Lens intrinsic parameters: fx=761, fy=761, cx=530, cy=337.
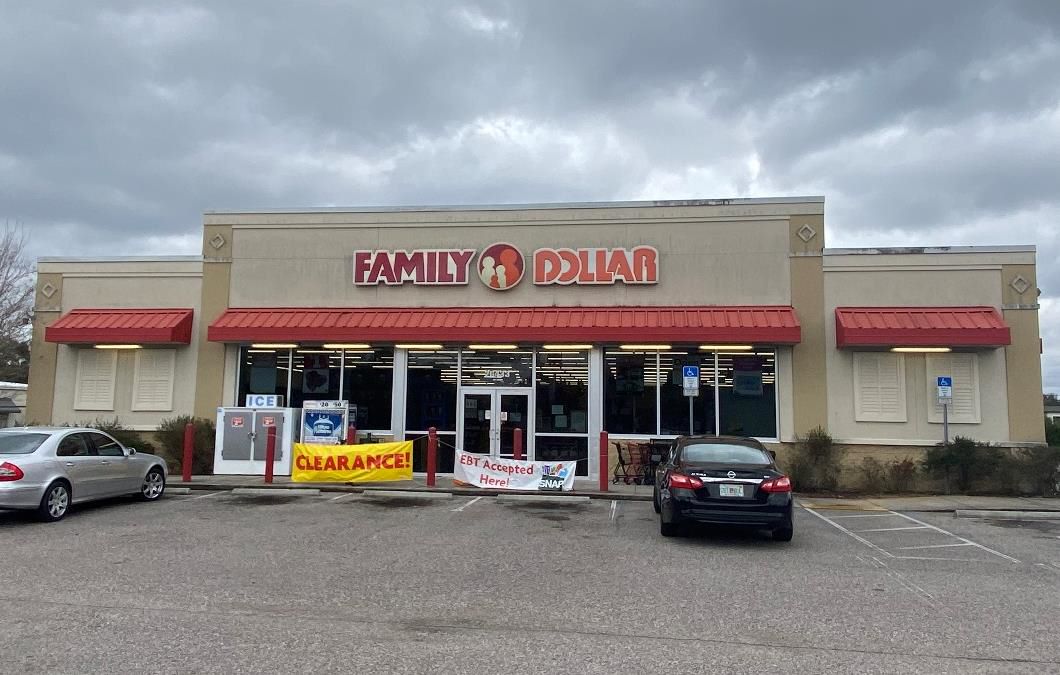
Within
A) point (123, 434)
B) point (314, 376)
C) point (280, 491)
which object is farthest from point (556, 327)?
point (123, 434)

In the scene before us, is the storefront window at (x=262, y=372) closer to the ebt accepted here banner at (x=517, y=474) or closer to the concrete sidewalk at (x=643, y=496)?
the concrete sidewalk at (x=643, y=496)

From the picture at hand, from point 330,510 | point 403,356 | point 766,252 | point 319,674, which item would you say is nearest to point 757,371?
point 766,252

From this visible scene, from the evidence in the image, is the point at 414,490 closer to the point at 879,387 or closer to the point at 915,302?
the point at 879,387

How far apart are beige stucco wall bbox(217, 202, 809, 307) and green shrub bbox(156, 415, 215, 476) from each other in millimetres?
3260

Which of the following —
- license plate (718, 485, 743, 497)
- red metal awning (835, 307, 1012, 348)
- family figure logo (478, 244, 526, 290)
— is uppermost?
family figure logo (478, 244, 526, 290)

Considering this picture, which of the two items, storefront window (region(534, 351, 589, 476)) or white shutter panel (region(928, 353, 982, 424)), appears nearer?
white shutter panel (region(928, 353, 982, 424))

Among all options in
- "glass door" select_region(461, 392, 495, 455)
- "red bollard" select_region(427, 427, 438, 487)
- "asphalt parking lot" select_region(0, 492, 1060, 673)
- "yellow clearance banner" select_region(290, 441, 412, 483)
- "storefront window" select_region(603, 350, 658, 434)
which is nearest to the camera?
"asphalt parking lot" select_region(0, 492, 1060, 673)

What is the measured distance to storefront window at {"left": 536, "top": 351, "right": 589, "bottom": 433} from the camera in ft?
59.2

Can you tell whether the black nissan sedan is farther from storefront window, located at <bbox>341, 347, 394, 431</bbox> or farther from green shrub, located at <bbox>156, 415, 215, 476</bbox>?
green shrub, located at <bbox>156, 415, 215, 476</bbox>

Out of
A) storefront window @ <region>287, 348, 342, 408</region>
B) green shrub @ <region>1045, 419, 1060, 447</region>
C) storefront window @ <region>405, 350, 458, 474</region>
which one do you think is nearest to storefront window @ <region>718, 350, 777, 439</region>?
storefront window @ <region>405, 350, 458, 474</region>

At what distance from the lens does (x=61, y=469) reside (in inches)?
453

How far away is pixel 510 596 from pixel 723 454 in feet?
15.9

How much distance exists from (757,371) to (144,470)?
12.9 meters

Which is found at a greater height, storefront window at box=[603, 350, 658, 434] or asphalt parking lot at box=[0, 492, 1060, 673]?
storefront window at box=[603, 350, 658, 434]
